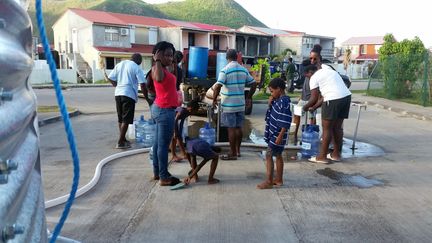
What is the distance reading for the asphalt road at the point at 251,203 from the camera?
12.5ft

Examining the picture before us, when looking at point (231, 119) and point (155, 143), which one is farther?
point (231, 119)

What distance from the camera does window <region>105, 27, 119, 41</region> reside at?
134 ft

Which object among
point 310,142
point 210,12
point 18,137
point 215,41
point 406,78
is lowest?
point 310,142

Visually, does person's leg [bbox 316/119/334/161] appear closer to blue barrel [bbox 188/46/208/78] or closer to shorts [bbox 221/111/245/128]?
shorts [bbox 221/111/245/128]

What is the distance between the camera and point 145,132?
7516 mm

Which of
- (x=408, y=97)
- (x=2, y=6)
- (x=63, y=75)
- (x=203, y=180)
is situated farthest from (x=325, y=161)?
(x=63, y=75)

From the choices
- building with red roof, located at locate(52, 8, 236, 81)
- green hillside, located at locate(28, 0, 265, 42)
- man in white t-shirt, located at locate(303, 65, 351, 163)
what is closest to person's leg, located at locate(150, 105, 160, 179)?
man in white t-shirt, located at locate(303, 65, 351, 163)

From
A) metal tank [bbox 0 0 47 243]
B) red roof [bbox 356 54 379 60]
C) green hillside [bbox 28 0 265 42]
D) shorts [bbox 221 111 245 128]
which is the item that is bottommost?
shorts [bbox 221 111 245 128]

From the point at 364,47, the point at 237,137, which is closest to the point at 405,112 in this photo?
the point at 237,137

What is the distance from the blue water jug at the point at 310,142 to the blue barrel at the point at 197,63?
4523 mm

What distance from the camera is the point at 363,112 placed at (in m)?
13.7

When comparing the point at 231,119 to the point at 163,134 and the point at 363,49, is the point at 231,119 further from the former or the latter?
the point at 363,49

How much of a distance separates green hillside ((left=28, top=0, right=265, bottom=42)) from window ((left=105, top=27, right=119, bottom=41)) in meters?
52.8

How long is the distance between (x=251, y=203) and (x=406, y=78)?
1520 centimetres
